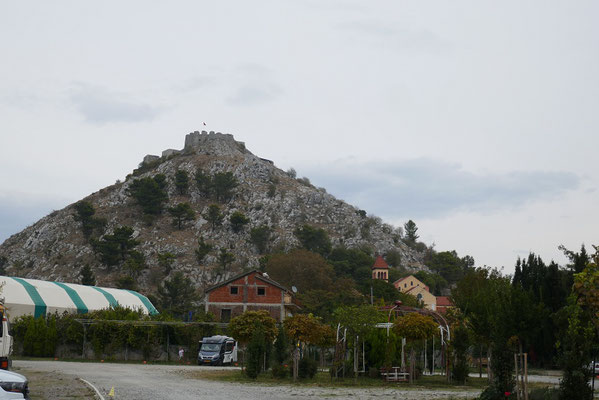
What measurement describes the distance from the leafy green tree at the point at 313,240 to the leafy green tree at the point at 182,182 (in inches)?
1302

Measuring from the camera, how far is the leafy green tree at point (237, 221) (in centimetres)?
13812

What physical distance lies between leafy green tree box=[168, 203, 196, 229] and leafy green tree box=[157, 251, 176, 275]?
19.5 m

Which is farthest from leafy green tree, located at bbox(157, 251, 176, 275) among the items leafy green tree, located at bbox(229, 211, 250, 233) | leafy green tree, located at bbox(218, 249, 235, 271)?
leafy green tree, located at bbox(229, 211, 250, 233)

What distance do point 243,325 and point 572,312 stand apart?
21.1 meters

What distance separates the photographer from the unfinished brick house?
68.0m

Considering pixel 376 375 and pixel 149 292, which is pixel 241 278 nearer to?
pixel 376 375

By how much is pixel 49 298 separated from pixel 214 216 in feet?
276

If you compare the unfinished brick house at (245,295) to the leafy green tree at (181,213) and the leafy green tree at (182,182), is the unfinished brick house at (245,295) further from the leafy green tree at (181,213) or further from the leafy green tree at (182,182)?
the leafy green tree at (182,182)

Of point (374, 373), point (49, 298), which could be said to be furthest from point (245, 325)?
point (49, 298)

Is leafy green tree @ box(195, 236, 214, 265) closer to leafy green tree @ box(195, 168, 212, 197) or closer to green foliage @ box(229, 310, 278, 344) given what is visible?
leafy green tree @ box(195, 168, 212, 197)

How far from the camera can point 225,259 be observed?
120312 mm

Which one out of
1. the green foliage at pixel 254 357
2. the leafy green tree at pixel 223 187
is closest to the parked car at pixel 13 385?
the green foliage at pixel 254 357

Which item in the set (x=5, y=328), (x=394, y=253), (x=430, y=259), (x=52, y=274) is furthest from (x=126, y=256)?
(x=5, y=328)

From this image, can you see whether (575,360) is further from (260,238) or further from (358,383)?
(260,238)
